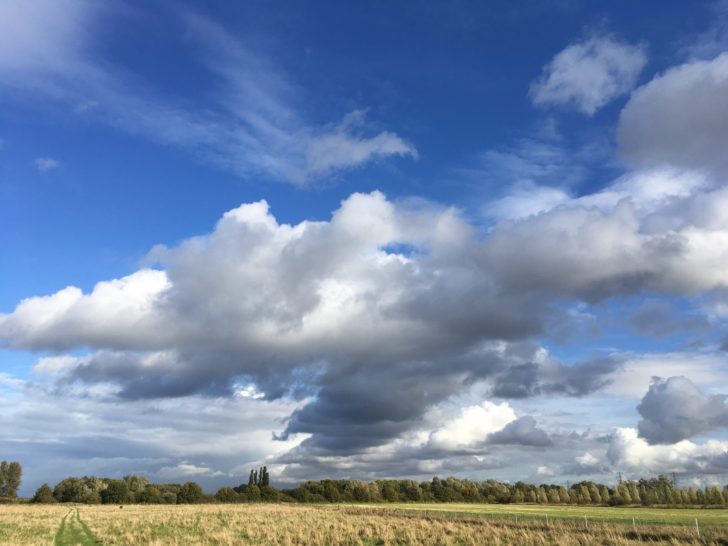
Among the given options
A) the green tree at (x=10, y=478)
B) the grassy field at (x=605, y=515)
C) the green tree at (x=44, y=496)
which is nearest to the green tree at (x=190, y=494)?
the green tree at (x=44, y=496)

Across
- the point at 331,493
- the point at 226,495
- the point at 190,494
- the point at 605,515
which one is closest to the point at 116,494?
the point at 190,494

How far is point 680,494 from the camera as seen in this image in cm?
17275

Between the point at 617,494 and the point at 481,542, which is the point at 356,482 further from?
the point at 481,542

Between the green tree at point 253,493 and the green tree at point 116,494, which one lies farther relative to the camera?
the green tree at point 253,493

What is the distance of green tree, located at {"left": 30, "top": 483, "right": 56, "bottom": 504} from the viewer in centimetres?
12217

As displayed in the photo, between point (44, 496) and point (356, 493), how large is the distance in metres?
74.0

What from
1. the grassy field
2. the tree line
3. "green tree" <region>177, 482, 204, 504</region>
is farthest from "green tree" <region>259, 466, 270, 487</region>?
the grassy field

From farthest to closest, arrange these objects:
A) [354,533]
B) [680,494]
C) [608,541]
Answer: [680,494] < [354,533] < [608,541]

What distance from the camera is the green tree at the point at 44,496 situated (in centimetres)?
12217

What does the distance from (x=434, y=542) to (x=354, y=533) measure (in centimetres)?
669

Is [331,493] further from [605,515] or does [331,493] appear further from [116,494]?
[605,515]

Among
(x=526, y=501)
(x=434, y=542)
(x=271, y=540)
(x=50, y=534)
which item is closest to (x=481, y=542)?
(x=434, y=542)

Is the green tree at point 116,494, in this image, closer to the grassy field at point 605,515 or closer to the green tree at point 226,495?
the green tree at point 226,495

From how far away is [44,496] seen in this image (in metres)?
122
